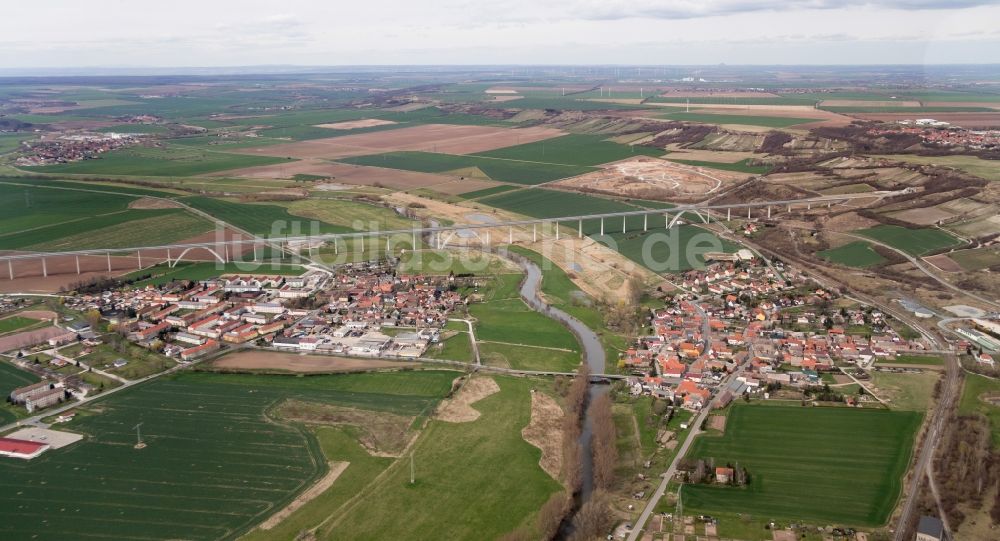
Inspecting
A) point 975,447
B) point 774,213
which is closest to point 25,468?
point 975,447

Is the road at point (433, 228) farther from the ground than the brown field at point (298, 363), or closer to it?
farther from the ground

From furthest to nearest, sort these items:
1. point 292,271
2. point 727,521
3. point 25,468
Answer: point 292,271 < point 25,468 < point 727,521

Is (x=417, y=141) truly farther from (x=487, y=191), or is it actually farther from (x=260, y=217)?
(x=260, y=217)

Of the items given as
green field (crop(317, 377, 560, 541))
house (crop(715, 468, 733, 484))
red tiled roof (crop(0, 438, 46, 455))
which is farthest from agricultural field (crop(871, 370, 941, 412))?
red tiled roof (crop(0, 438, 46, 455))

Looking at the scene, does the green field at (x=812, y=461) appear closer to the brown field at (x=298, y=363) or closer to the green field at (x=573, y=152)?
the brown field at (x=298, y=363)

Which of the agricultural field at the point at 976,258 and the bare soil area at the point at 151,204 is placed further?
the bare soil area at the point at 151,204

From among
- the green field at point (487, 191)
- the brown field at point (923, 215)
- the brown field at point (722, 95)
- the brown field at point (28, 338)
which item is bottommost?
the brown field at point (28, 338)

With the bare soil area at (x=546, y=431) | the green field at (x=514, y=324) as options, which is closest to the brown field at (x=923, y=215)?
the green field at (x=514, y=324)

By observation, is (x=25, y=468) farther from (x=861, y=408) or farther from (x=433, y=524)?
(x=861, y=408)
